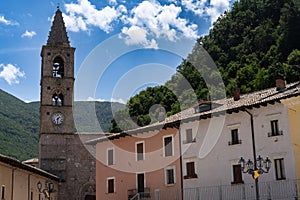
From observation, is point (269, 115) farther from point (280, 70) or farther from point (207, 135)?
point (280, 70)

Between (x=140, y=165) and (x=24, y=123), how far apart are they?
248 ft

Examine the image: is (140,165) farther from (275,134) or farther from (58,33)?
(58,33)

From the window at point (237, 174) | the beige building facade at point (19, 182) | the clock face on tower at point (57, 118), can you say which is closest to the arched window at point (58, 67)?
the clock face on tower at point (57, 118)

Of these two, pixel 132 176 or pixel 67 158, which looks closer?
pixel 132 176

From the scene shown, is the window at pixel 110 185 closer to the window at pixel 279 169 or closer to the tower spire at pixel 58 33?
the window at pixel 279 169

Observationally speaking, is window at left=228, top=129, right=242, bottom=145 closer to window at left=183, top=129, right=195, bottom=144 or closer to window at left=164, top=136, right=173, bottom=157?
window at left=183, top=129, right=195, bottom=144

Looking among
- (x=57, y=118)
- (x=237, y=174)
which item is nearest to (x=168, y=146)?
(x=237, y=174)

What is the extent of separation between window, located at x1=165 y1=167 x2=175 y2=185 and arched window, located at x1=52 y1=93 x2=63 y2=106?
25.4 m

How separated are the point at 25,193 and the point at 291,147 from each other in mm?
20496

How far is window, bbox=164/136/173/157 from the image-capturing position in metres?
34.2

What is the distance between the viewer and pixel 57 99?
56.8 metres

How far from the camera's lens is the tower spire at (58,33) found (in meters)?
57.9

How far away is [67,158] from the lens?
55.6 metres

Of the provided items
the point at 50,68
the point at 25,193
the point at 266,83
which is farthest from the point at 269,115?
the point at 50,68
